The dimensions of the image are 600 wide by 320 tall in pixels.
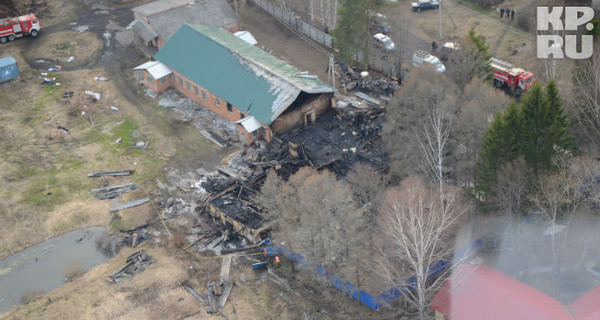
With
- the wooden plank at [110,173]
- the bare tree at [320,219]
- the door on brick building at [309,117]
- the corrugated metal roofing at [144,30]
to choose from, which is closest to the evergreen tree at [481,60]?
the door on brick building at [309,117]

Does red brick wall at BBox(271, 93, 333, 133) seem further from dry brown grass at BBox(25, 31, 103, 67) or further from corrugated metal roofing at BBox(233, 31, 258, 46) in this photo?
dry brown grass at BBox(25, 31, 103, 67)

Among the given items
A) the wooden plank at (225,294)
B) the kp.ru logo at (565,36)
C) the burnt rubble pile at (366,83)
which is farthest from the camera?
the burnt rubble pile at (366,83)

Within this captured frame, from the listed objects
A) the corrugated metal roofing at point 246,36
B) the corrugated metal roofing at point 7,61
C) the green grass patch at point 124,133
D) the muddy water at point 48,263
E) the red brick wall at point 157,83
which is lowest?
the muddy water at point 48,263

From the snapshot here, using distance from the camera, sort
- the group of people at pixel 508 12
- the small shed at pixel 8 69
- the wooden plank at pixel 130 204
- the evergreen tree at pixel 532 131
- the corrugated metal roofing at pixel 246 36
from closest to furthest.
Result: the evergreen tree at pixel 532 131 < the wooden plank at pixel 130 204 < the small shed at pixel 8 69 < the corrugated metal roofing at pixel 246 36 < the group of people at pixel 508 12

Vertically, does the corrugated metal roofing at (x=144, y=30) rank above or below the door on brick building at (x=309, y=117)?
above

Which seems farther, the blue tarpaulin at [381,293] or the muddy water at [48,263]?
the muddy water at [48,263]

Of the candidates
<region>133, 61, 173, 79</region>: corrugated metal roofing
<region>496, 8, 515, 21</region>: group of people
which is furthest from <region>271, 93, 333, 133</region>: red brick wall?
<region>496, 8, 515, 21</region>: group of people

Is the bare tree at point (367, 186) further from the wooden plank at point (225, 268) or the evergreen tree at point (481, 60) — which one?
the evergreen tree at point (481, 60)

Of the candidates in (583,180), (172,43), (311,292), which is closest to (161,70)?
(172,43)
